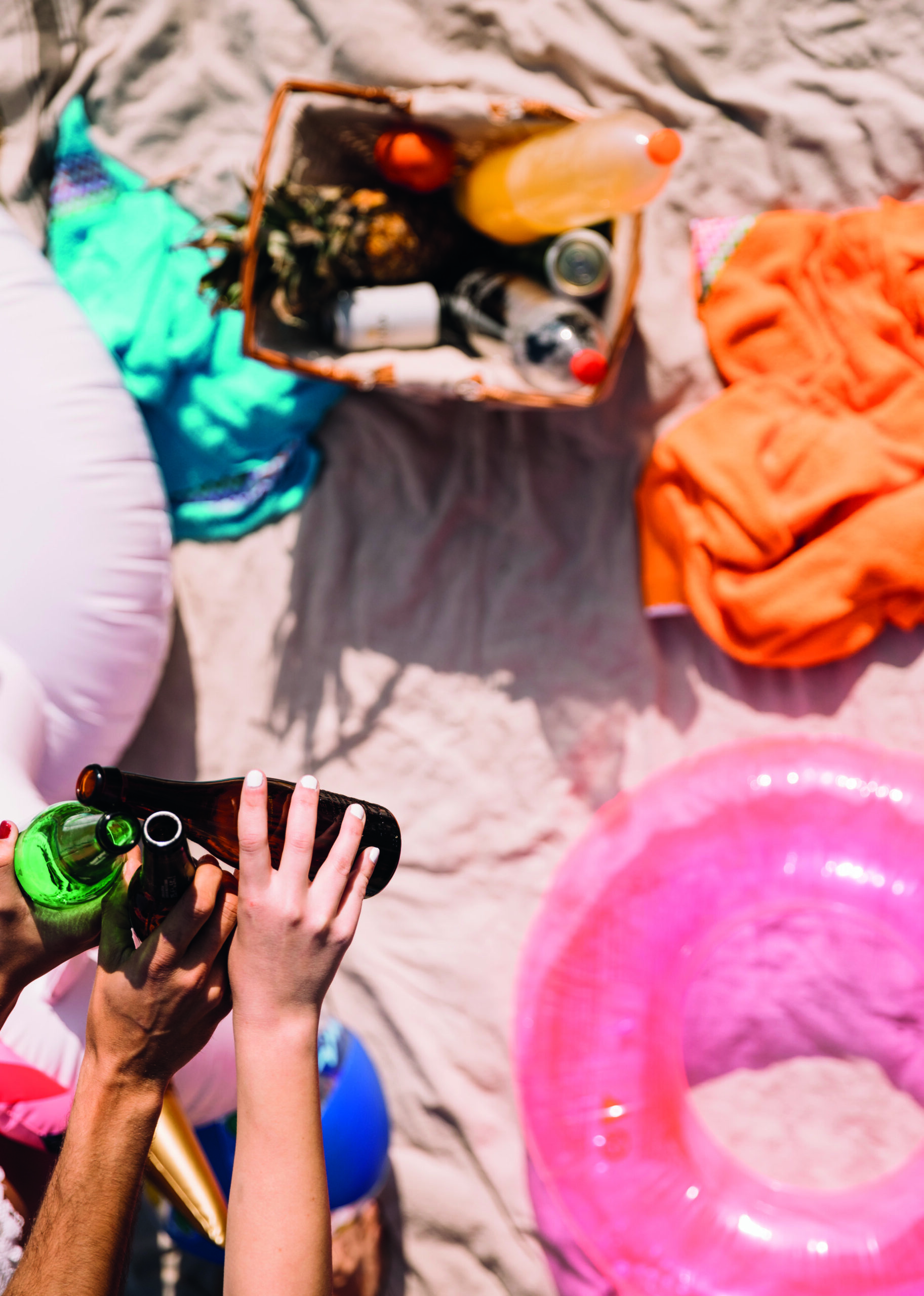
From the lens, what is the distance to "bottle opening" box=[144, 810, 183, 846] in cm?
50

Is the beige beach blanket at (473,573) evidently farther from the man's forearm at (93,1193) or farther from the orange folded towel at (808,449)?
the man's forearm at (93,1193)

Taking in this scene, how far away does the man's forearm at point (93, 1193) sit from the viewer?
57 centimetres

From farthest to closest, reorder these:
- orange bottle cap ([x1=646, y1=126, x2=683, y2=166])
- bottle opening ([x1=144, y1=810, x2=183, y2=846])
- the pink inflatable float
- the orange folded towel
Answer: the orange folded towel < the pink inflatable float < orange bottle cap ([x1=646, y1=126, x2=683, y2=166]) < bottle opening ([x1=144, y1=810, x2=183, y2=846])

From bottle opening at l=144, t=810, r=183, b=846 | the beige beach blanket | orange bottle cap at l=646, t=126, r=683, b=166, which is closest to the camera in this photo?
bottle opening at l=144, t=810, r=183, b=846

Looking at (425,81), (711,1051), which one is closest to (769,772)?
(711,1051)

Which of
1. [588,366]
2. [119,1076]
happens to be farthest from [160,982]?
[588,366]

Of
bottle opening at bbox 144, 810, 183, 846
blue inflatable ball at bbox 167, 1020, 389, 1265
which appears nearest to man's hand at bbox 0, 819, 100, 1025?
bottle opening at bbox 144, 810, 183, 846

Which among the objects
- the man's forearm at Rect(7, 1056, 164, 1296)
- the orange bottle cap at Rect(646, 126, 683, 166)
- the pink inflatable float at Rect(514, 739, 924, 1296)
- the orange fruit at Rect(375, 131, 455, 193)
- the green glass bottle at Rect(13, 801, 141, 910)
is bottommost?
the pink inflatable float at Rect(514, 739, 924, 1296)

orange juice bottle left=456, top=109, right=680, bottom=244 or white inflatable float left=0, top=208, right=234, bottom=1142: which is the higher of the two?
orange juice bottle left=456, top=109, right=680, bottom=244

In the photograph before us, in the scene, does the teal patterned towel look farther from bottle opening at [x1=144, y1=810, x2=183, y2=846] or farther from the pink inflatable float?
bottle opening at [x1=144, y1=810, x2=183, y2=846]

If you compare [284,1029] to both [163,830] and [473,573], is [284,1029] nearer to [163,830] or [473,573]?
[163,830]

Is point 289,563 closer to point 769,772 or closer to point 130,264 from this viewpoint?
point 130,264

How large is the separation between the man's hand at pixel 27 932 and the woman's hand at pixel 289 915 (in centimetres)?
10

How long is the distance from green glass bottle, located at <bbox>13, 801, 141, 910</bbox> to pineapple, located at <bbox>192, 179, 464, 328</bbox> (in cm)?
67
